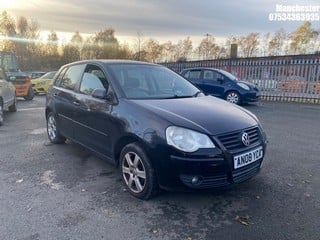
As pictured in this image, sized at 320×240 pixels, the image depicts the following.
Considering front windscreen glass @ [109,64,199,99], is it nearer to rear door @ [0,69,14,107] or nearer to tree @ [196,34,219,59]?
rear door @ [0,69,14,107]

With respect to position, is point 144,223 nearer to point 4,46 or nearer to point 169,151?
point 169,151

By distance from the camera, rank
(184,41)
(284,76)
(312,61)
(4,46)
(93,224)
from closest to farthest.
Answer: (93,224), (312,61), (284,76), (4,46), (184,41)

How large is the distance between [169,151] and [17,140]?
4.43 metres

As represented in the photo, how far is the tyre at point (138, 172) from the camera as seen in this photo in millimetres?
3234

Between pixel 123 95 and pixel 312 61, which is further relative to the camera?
pixel 312 61

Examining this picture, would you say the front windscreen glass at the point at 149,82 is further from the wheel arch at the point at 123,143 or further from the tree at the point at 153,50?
the tree at the point at 153,50

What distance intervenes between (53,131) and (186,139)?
3.64 m

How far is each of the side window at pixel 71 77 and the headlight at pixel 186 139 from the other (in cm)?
238

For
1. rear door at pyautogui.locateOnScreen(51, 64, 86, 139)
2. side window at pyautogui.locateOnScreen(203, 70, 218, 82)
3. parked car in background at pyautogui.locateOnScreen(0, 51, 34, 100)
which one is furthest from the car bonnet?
parked car in background at pyautogui.locateOnScreen(0, 51, 34, 100)

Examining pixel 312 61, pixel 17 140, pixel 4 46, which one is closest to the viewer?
pixel 17 140

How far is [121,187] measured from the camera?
3781 millimetres

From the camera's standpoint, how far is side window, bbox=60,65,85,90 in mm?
4793

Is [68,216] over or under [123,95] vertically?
under

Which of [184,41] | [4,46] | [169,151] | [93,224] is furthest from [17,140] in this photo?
[184,41]
